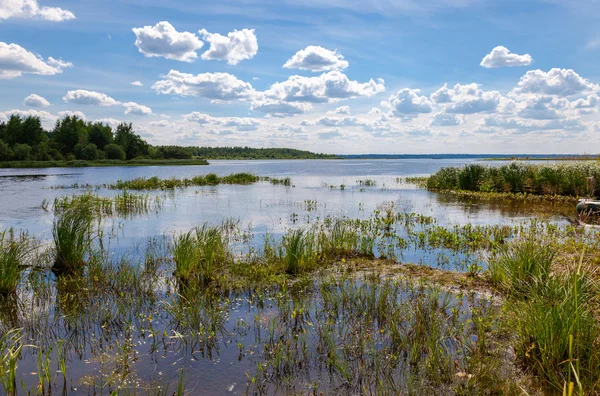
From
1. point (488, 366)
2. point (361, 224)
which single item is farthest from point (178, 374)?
point (361, 224)

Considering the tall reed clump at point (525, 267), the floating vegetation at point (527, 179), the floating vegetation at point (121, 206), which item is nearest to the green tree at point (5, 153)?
the floating vegetation at point (121, 206)

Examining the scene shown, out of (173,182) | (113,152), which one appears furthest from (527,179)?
(113,152)

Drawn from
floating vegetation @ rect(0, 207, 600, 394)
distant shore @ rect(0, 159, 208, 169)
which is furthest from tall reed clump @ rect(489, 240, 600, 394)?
distant shore @ rect(0, 159, 208, 169)

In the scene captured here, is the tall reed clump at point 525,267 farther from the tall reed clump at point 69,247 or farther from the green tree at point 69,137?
the green tree at point 69,137

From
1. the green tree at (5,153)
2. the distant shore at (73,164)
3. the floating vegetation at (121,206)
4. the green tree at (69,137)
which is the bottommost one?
the floating vegetation at (121,206)

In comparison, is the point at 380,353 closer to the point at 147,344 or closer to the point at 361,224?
the point at 147,344

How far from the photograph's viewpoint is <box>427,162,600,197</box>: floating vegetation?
91.1 feet

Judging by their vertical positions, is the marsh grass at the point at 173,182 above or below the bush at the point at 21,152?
below

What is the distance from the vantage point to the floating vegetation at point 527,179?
27.8m

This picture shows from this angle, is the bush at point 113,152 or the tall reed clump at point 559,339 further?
the bush at point 113,152

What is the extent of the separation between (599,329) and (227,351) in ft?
19.2

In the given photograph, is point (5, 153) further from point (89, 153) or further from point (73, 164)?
point (89, 153)

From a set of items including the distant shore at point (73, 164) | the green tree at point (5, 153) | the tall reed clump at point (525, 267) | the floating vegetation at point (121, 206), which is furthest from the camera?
the green tree at point (5, 153)

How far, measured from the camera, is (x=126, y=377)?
5867 mm
